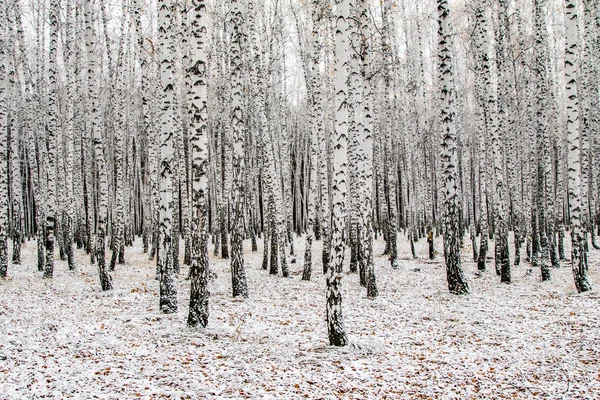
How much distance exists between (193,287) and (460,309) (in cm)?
609

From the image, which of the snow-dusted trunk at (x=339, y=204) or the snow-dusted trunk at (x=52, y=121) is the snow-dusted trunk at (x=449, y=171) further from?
the snow-dusted trunk at (x=52, y=121)

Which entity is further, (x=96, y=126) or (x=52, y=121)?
(x=52, y=121)

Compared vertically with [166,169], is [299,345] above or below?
below

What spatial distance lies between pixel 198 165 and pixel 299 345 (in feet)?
12.2

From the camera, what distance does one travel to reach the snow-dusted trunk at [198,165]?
8.05 metres

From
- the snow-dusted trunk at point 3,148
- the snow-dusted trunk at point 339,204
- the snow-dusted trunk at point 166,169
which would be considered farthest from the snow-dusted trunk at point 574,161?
the snow-dusted trunk at point 3,148

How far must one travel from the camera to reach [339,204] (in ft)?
24.1

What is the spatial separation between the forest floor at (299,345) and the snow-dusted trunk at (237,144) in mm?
916

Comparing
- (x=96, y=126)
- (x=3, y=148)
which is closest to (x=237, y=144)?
(x=96, y=126)

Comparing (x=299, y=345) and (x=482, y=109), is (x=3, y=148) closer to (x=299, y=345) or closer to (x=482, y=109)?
(x=299, y=345)

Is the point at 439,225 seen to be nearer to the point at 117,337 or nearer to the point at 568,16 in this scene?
the point at 568,16

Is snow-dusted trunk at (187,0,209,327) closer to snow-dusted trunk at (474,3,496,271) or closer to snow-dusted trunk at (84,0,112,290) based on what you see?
snow-dusted trunk at (84,0,112,290)

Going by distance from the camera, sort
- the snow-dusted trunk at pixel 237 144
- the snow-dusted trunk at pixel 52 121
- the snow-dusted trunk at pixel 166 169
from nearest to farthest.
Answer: the snow-dusted trunk at pixel 166 169
the snow-dusted trunk at pixel 237 144
the snow-dusted trunk at pixel 52 121

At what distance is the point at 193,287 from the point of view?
8.12 meters
